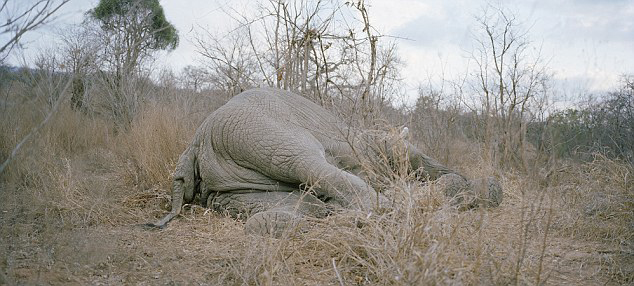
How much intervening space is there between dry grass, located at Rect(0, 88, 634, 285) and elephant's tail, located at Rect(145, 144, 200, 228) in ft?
0.38

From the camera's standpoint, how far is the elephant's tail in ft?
15.9

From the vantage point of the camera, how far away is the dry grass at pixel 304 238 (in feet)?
9.37

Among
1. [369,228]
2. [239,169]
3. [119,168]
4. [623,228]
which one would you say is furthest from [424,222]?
[119,168]

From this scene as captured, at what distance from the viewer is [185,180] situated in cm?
489

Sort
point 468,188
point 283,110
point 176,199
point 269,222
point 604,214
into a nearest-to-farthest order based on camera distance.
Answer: point 269,222 → point 604,214 → point 176,199 → point 283,110 → point 468,188

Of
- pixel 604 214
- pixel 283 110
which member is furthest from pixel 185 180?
pixel 604 214

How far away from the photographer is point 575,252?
3.82m

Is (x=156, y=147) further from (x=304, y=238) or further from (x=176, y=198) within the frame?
(x=304, y=238)

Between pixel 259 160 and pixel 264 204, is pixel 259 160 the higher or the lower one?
the higher one

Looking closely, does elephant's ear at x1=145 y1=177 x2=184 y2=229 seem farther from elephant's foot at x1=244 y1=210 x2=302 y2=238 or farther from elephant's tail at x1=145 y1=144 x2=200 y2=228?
elephant's foot at x1=244 y1=210 x2=302 y2=238

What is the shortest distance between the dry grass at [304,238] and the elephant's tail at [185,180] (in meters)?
0.12

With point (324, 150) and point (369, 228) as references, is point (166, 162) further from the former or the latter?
point (369, 228)

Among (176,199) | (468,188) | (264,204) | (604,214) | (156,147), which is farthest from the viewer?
(156,147)

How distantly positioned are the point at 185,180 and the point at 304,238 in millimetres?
1804
